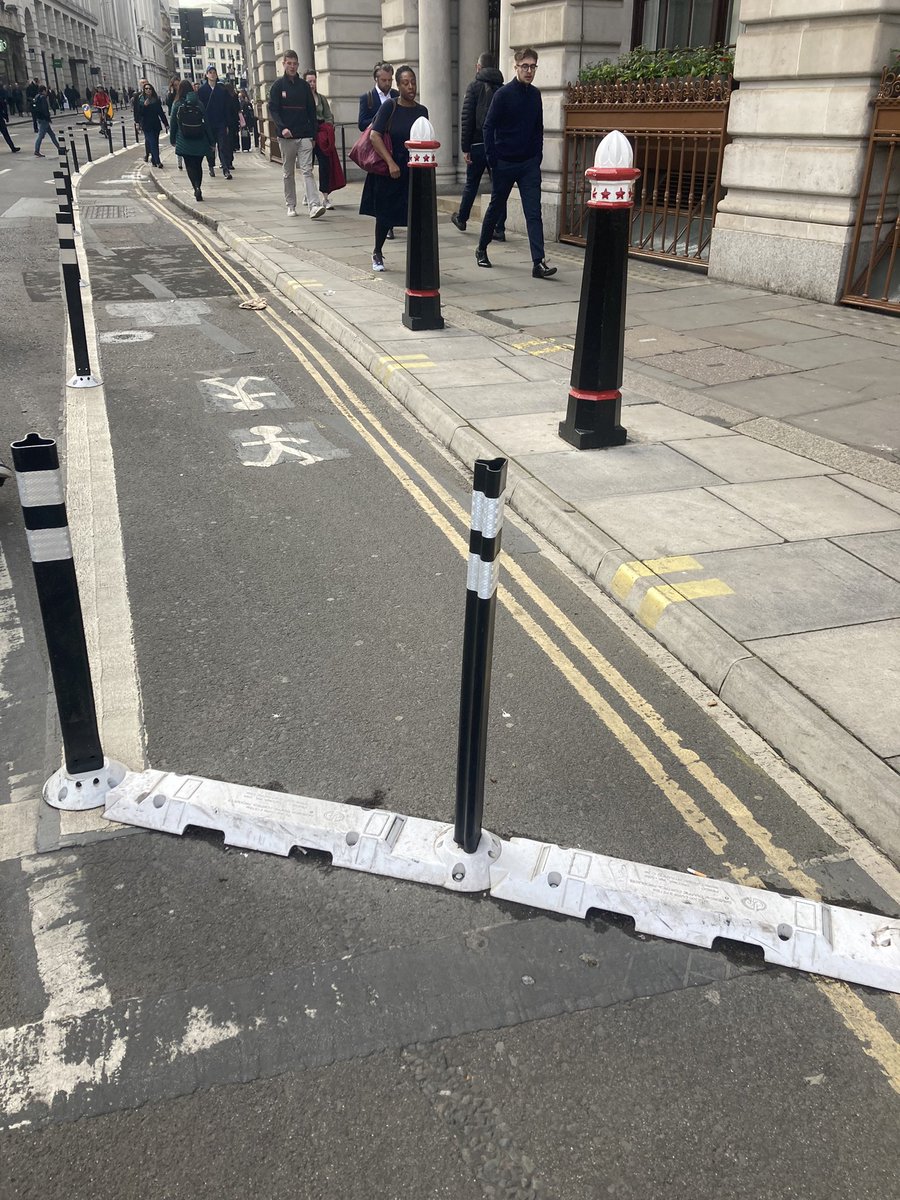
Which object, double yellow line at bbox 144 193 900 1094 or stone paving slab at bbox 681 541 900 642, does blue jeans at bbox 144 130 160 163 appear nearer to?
double yellow line at bbox 144 193 900 1094

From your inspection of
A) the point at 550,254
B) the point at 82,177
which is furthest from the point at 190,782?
the point at 82,177

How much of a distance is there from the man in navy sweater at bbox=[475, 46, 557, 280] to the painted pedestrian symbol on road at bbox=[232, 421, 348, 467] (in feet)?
18.5

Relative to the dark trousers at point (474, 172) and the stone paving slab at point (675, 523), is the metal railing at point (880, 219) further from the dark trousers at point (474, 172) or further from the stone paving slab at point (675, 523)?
the stone paving slab at point (675, 523)

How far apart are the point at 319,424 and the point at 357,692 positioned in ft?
12.6

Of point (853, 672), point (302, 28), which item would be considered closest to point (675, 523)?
point (853, 672)

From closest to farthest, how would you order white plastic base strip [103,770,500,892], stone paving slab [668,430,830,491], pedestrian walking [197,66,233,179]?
white plastic base strip [103,770,500,892]
stone paving slab [668,430,830,491]
pedestrian walking [197,66,233,179]

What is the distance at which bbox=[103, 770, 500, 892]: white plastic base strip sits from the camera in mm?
3031

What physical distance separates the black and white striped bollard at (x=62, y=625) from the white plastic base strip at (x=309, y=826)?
0.40 ft

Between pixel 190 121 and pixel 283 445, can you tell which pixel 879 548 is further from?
pixel 190 121

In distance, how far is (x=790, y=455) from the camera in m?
6.38

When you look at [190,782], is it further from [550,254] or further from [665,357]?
[550,254]

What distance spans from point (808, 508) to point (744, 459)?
2.91 feet

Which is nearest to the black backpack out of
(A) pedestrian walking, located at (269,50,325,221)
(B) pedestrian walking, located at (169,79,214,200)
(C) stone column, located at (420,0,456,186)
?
(B) pedestrian walking, located at (169,79,214,200)

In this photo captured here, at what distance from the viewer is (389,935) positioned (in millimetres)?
2812
